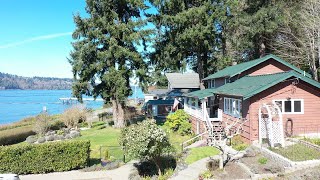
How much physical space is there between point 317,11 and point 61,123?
36.1 metres

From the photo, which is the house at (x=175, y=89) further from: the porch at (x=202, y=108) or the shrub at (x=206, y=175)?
the shrub at (x=206, y=175)

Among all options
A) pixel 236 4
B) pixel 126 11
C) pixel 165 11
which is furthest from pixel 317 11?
pixel 126 11

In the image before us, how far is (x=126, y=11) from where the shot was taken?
42000 mm

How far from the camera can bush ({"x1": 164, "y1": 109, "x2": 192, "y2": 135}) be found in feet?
→ 107

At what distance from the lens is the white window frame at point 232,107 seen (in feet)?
76.7

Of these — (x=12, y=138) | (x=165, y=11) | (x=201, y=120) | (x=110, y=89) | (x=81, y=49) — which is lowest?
(x=12, y=138)

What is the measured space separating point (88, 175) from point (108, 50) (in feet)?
71.1

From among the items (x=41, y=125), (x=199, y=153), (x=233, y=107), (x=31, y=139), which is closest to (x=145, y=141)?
(x=199, y=153)

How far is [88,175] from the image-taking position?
19.8m

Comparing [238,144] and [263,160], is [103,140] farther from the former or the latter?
[263,160]

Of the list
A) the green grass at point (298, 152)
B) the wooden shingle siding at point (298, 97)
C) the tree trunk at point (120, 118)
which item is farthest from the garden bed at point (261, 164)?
the tree trunk at point (120, 118)

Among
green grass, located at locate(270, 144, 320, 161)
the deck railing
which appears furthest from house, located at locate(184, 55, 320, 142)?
the deck railing

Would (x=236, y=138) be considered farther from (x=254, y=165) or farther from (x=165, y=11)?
(x=165, y=11)

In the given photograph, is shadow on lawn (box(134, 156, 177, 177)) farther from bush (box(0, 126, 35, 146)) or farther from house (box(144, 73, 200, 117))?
house (box(144, 73, 200, 117))
